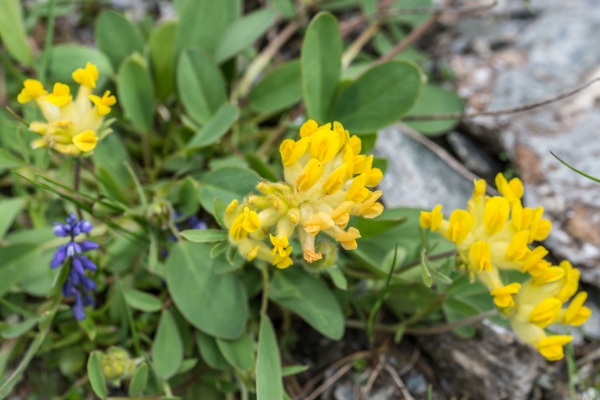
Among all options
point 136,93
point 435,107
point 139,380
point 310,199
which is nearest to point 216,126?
point 136,93

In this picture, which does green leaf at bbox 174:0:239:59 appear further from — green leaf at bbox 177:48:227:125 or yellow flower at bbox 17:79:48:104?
yellow flower at bbox 17:79:48:104

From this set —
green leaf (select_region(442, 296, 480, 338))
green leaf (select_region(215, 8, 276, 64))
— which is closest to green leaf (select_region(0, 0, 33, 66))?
green leaf (select_region(215, 8, 276, 64))

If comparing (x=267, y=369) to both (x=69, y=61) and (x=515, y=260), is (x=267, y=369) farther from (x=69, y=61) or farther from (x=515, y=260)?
(x=69, y=61)

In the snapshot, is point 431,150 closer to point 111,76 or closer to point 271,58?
point 271,58

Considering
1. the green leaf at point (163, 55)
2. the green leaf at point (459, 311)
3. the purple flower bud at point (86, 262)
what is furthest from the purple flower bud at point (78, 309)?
the green leaf at point (459, 311)

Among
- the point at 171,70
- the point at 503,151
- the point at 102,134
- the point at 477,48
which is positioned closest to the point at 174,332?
the point at 102,134
